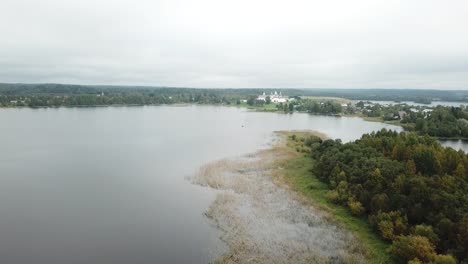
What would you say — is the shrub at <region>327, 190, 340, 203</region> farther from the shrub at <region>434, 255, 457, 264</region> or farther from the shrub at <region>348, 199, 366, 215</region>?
the shrub at <region>434, 255, 457, 264</region>

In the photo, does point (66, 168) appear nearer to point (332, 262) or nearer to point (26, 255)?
point (26, 255)

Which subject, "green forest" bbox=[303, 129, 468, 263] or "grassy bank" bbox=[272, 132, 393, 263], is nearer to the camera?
→ "green forest" bbox=[303, 129, 468, 263]

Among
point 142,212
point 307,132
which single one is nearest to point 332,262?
point 142,212

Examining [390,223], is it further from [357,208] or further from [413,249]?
[357,208]

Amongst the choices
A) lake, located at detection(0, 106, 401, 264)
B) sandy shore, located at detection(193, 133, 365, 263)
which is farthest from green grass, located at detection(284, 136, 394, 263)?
lake, located at detection(0, 106, 401, 264)

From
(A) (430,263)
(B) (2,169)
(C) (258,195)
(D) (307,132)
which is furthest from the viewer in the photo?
(D) (307,132)

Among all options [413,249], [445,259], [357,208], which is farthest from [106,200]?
[445,259]
